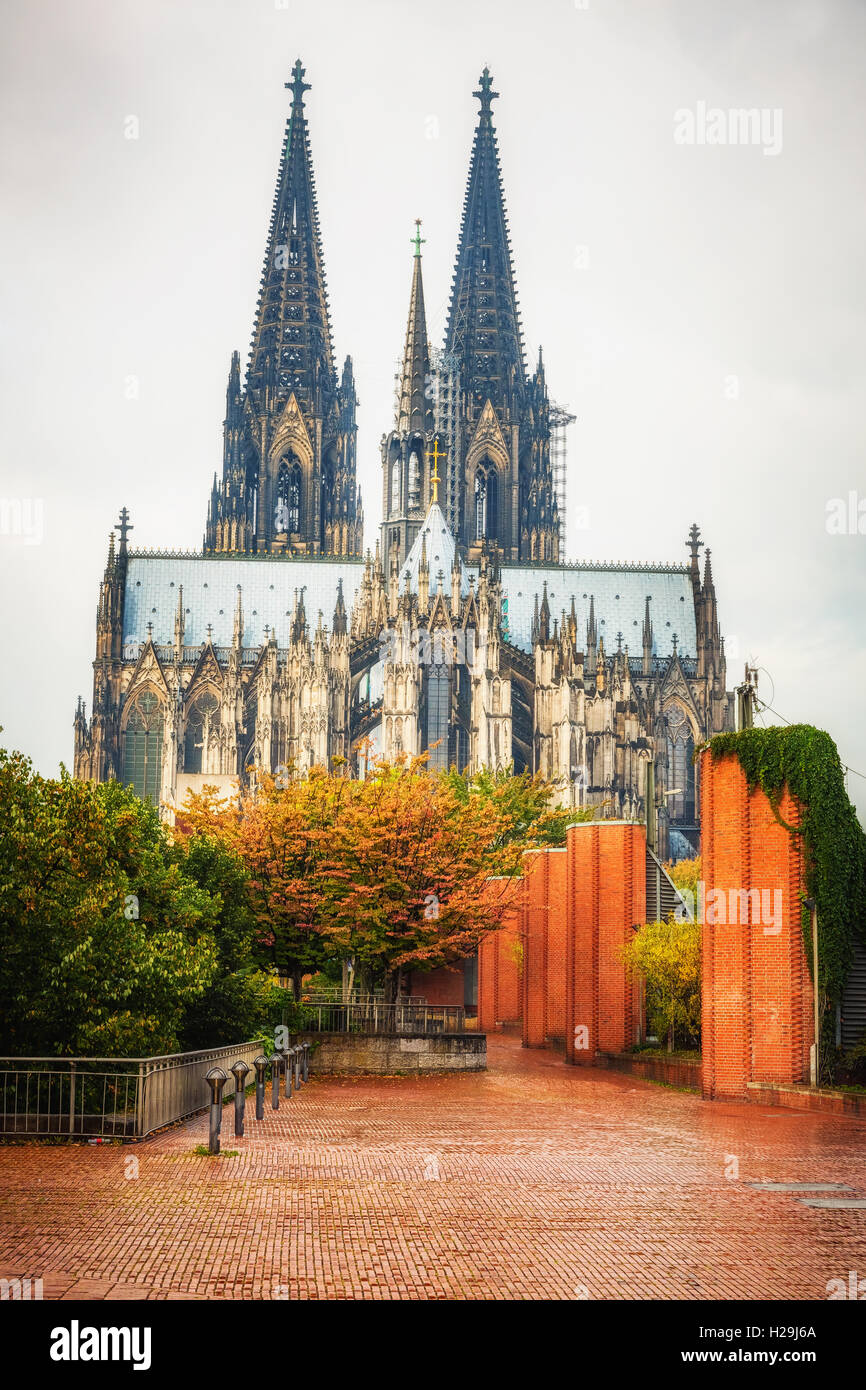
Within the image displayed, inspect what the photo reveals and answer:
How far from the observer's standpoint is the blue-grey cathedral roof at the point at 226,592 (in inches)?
3809

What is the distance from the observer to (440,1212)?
12.1 meters

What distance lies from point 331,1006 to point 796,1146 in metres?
15.9

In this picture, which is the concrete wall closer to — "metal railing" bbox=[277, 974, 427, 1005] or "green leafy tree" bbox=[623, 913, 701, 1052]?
"metal railing" bbox=[277, 974, 427, 1005]

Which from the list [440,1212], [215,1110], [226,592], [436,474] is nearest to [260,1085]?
[215,1110]

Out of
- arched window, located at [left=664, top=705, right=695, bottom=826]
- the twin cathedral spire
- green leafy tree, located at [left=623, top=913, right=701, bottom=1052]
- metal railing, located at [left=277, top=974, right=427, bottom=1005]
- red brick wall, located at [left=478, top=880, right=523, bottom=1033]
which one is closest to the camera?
green leafy tree, located at [left=623, top=913, right=701, bottom=1052]

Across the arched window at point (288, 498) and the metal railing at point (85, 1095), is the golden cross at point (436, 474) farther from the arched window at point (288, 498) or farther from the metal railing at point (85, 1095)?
the metal railing at point (85, 1095)

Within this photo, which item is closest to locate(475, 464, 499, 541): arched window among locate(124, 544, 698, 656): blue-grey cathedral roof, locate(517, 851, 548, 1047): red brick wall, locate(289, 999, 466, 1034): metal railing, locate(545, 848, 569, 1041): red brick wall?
locate(124, 544, 698, 656): blue-grey cathedral roof

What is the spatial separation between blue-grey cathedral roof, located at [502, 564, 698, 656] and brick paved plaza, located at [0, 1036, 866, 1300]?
78013 mm

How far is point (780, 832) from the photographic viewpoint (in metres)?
23.3

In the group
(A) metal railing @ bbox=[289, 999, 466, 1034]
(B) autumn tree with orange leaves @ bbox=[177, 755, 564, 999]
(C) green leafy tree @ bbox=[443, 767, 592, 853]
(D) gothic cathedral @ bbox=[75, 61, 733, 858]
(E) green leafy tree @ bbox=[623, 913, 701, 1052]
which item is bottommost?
(A) metal railing @ bbox=[289, 999, 466, 1034]

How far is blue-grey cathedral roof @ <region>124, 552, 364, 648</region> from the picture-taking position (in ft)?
317

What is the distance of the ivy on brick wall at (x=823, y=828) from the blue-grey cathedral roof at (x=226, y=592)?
2846 inches

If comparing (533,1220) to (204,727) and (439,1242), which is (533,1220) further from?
(204,727)

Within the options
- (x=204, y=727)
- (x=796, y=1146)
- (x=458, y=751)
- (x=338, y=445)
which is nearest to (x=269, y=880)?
(x=796, y=1146)
